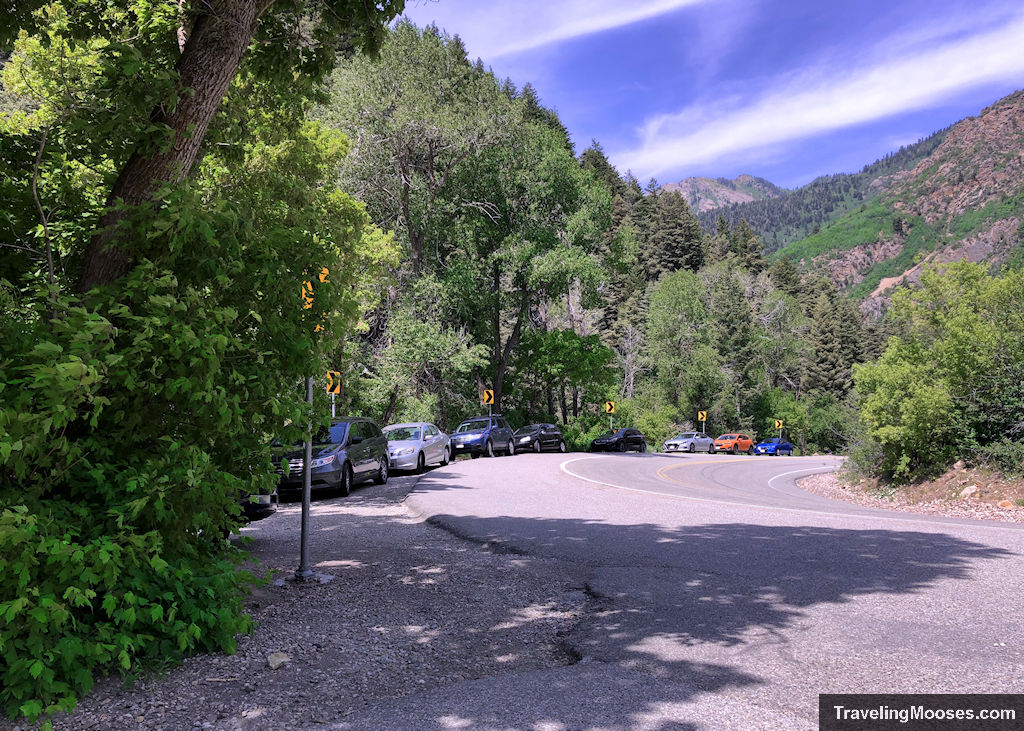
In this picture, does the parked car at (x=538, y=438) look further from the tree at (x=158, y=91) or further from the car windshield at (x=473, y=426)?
the tree at (x=158, y=91)

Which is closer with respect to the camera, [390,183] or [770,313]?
[390,183]

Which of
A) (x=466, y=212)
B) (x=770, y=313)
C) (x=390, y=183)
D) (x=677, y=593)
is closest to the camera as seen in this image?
(x=677, y=593)

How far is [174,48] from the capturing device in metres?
6.62

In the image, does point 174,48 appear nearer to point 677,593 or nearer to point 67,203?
point 67,203

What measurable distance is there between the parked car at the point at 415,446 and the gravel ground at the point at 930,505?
459 inches

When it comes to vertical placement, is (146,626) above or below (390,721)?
above

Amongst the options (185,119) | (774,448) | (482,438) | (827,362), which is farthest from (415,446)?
(827,362)

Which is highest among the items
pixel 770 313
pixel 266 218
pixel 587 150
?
pixel 587 150

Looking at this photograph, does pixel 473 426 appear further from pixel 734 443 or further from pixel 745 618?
pixel 734 443

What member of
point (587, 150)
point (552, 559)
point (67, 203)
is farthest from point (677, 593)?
point (587, 150)

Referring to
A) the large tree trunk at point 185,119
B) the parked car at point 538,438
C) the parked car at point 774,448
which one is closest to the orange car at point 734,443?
the parked car at point 774,448

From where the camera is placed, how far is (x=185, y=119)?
17.4 ft

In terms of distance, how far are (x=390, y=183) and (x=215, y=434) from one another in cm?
2994

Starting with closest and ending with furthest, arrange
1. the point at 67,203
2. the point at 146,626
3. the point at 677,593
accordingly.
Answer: the point at 146,626
the point at 67,203
the point at 677,593
